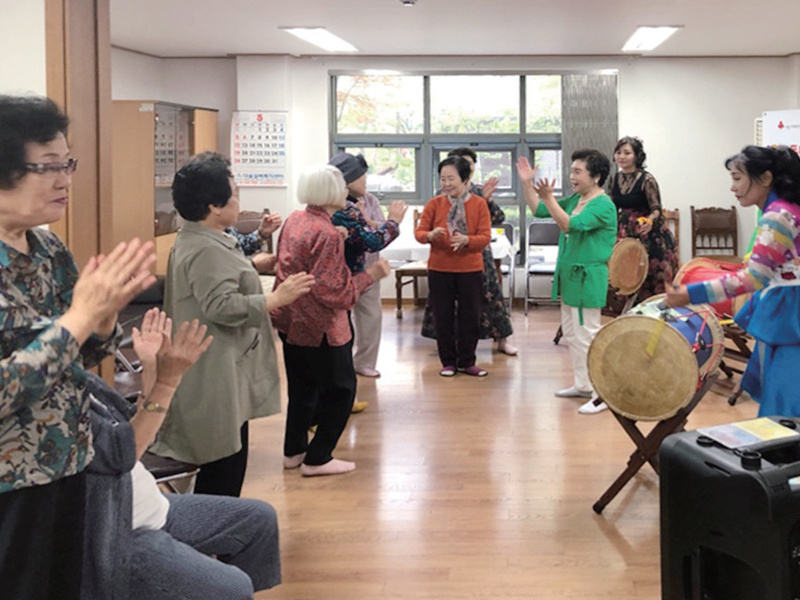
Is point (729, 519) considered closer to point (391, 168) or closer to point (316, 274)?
point (316, 274)

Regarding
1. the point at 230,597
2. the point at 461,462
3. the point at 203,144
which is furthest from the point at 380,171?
the point at 230,597

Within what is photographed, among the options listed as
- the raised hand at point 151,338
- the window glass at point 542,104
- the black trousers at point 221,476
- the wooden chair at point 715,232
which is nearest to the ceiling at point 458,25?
the window glass at point 542,104

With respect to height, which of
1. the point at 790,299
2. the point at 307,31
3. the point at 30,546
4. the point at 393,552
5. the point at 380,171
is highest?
the point at 307,31

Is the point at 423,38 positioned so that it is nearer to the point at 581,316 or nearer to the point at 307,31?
the point at 307,31

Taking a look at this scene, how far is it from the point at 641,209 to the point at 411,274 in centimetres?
274

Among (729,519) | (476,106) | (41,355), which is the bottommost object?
(729,519)

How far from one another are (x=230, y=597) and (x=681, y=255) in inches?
318

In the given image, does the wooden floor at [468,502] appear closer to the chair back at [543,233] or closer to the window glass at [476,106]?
the chair back at [543,233]

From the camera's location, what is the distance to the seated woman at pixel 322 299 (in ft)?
12.4

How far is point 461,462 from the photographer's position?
14.1 ft

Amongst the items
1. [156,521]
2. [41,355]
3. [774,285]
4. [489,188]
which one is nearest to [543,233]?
[489,188]

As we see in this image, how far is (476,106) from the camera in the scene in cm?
934

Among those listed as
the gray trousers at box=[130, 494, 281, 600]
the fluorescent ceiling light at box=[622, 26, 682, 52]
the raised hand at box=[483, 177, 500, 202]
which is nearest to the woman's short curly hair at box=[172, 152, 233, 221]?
the gray trousers at box=[130, 494, 281, 600]

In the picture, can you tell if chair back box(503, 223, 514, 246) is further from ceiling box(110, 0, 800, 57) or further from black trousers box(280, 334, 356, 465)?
black trousers box(280, 334, 356, 465)
